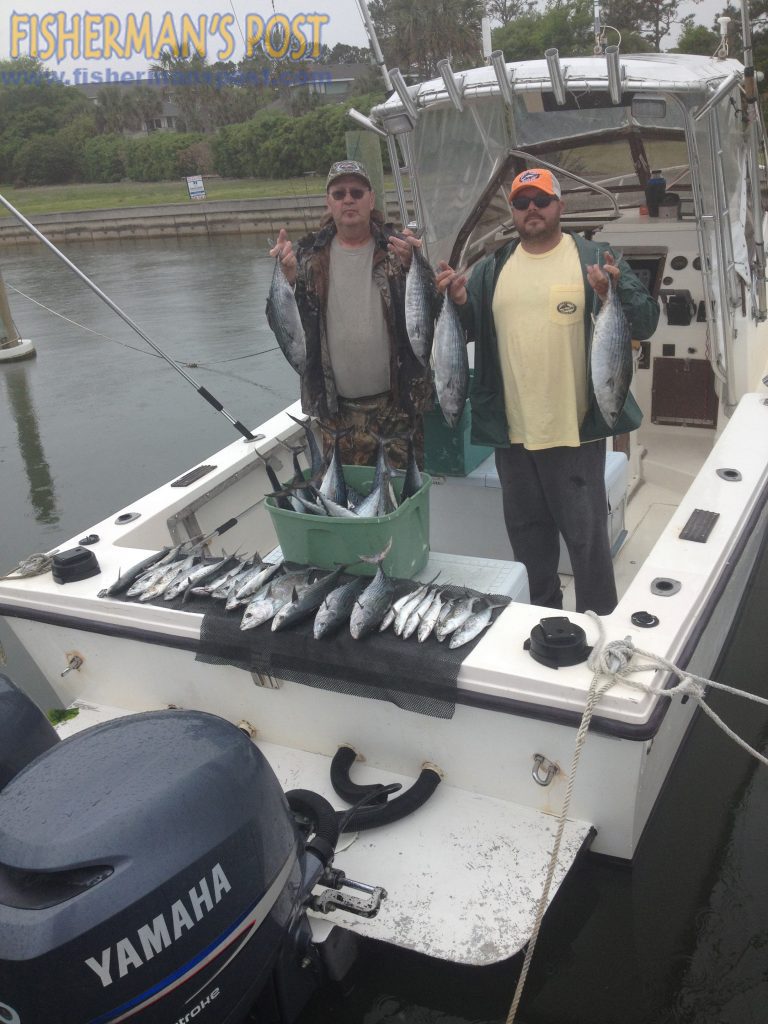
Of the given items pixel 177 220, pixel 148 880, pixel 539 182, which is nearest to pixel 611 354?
pixel 539 182

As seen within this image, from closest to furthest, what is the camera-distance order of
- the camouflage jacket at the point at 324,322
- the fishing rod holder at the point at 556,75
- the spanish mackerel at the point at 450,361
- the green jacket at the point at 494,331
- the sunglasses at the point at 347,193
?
the green jacket at the point at 494,331 → the spanish mackerel at the point at 450,361 → the sunglasses at the point at 347,193 → the camouflage jacket at the point at 324,322 → the fishing rod holder at the point at 556,75

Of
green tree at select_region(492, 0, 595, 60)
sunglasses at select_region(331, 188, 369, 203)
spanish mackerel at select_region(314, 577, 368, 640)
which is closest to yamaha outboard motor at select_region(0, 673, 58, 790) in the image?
spanish mackerel at select_region(314, 577, 368, 640)

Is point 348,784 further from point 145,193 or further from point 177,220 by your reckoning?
point 145,193

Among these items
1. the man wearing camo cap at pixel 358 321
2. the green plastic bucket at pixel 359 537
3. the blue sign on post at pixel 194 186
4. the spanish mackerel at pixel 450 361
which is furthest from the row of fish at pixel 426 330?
the blue sign on post at pixel 194 186

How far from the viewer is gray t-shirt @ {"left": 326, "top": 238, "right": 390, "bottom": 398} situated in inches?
127

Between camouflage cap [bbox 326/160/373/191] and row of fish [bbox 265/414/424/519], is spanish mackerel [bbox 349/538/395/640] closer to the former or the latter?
row of fish [bbox 265/414/424/519]

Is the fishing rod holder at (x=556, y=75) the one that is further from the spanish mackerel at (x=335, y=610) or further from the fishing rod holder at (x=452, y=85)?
the spanish mackerel at (x=335, y=610)

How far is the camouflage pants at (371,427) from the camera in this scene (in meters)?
3.40

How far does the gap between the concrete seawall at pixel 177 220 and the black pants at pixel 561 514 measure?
2029 cm

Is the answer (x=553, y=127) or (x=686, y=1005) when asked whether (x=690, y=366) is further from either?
(x=686, y=1005)

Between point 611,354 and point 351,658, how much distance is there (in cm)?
132

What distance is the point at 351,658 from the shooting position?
2596 millimetres

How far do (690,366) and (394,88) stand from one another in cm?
243

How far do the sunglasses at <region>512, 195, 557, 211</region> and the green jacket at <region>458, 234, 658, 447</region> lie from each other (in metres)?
0.21
